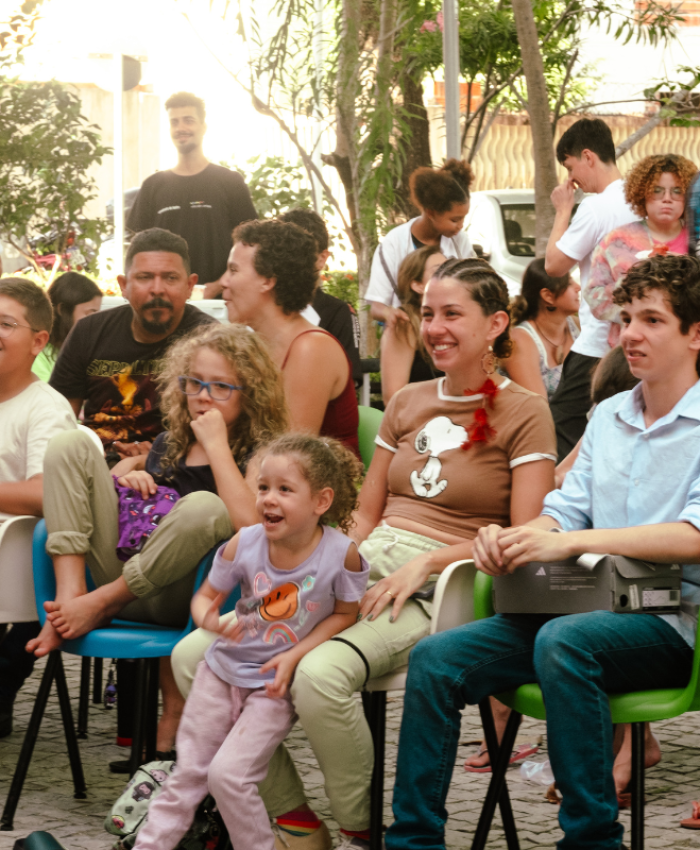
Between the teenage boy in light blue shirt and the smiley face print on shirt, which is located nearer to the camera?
the teenage boy in light blue shirt

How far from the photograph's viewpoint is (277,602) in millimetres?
2924

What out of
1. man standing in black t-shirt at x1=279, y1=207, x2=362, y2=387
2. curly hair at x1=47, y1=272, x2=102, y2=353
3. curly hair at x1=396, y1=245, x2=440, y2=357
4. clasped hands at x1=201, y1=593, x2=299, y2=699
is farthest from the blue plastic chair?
man standing in black t-shirt at x1=279, y1=207, x2=362, y2=387

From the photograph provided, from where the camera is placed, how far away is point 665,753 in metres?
3.82

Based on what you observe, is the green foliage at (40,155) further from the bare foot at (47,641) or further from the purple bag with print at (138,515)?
the bare foot at (47,641)

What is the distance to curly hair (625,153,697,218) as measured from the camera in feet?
14.4

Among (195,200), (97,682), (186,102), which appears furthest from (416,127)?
(97,682)

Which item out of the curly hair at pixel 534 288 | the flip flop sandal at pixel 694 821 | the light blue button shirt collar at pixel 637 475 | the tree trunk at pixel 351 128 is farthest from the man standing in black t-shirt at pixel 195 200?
the flip flop sandal at pixel 694 821

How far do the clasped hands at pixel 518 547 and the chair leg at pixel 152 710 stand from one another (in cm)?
109

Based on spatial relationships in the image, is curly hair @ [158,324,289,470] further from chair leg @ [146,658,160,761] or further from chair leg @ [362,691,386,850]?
chair leg @ [362,691,386,850]

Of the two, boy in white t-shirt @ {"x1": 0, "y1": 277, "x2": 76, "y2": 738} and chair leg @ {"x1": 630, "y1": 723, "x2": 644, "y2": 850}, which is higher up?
boy in white t-shirt @ {"x1": 0, "y1": 277, "x2": 76, "y2": 738}

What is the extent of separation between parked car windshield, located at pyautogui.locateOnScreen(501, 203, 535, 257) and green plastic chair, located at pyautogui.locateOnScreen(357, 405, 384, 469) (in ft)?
23.2

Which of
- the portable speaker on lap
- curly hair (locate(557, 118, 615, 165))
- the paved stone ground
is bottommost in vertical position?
the paved stone ground

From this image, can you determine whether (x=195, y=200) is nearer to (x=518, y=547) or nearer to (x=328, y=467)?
(x=328, y=467)

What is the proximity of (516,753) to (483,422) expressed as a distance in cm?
120
